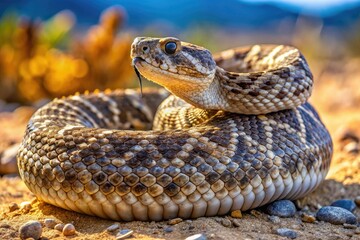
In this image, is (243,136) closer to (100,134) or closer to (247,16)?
(100,134)

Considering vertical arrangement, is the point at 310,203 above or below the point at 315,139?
below

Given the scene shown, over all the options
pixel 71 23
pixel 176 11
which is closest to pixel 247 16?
pixel 176 11

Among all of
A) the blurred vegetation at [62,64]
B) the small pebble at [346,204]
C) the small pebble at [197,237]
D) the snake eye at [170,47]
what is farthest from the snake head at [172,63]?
the blurred vegetation at [62,64]

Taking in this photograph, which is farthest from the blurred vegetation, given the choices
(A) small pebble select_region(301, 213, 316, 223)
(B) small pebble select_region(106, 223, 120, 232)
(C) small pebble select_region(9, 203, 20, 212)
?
(B) small pebble select_region(106, 223, 120, 232)

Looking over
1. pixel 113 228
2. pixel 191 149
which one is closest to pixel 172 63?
pixel 191 149

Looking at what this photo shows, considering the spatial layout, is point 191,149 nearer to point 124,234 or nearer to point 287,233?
point 124,234

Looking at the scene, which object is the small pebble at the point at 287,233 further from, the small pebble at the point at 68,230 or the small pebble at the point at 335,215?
the small pebble at the point at 68,230

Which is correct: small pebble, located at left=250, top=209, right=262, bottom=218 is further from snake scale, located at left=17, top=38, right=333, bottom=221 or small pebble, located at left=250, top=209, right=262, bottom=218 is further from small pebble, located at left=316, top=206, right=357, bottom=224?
small pebble, located at left=316, top=206, right=357, bottom=224
